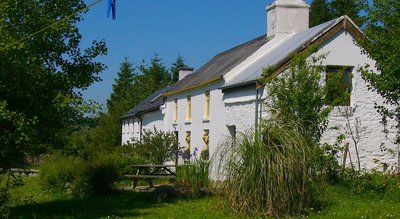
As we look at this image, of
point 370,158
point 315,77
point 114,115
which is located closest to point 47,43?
point 315,77

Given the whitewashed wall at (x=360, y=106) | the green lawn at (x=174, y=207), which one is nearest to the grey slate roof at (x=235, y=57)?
the whitewashed wall at (x=360, y=106)

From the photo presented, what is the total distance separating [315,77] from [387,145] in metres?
6.27

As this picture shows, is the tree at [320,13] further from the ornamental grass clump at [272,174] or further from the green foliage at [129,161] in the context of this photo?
the ornamental grass clump at [272,174]

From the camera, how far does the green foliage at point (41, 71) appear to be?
38.3 feet

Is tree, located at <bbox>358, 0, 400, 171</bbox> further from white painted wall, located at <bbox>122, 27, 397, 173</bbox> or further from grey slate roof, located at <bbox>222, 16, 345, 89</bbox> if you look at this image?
grey slate roof, located at <bbox>222, 16, 345, 89</bbox>

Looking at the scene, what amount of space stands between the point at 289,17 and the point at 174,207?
1329cm

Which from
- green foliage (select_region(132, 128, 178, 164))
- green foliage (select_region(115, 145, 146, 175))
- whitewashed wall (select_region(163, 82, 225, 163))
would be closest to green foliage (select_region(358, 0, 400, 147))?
whitewashed wall (select_region(163, 82, 225, 163))

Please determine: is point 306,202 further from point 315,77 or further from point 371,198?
point 315,77

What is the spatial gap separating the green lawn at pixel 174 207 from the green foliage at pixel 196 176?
2.37 ft

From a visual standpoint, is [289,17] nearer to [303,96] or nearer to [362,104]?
[362,104]

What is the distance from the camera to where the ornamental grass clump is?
12.4 metres

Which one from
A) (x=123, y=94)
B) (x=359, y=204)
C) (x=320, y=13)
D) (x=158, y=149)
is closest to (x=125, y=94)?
(x=123, y=94)

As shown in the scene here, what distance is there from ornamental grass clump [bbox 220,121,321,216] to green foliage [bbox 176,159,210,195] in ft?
11.9

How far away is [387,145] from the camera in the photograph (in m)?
20.8
